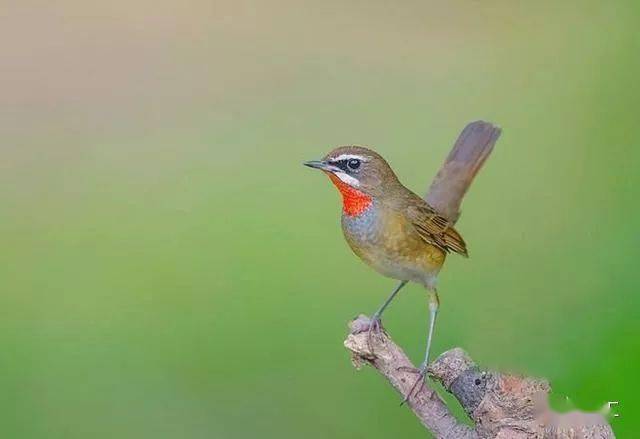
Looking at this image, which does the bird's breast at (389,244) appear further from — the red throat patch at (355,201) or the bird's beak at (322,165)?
the bird's beak at (322,165)

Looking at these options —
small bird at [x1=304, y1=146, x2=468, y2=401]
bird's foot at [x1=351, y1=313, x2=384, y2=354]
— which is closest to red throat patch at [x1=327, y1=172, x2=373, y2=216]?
small bird at [x1=304, y1=146, x2=468, y2=401]

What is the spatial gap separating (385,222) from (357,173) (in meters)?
0.23

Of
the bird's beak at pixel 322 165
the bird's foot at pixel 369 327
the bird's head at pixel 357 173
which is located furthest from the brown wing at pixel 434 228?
the bird's foot at pixel 369 327

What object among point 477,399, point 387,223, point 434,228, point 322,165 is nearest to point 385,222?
point 387,223

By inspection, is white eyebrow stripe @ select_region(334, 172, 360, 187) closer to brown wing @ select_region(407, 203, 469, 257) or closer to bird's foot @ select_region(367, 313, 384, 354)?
brown wing @ select_region(407, 203, 469, 257)

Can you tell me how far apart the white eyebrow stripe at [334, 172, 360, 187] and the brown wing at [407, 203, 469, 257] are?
0.29 metres

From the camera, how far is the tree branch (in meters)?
3.10

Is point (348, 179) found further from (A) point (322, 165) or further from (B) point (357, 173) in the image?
(A) point (322, 165)

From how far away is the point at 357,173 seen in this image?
429 cm

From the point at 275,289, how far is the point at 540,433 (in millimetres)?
4252

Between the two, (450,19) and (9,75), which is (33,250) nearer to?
(9,75)

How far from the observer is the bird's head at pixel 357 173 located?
13.9 ft

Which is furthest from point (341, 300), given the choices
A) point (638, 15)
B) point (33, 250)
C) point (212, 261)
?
point (638, 15)

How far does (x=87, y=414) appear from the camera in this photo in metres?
6.65
